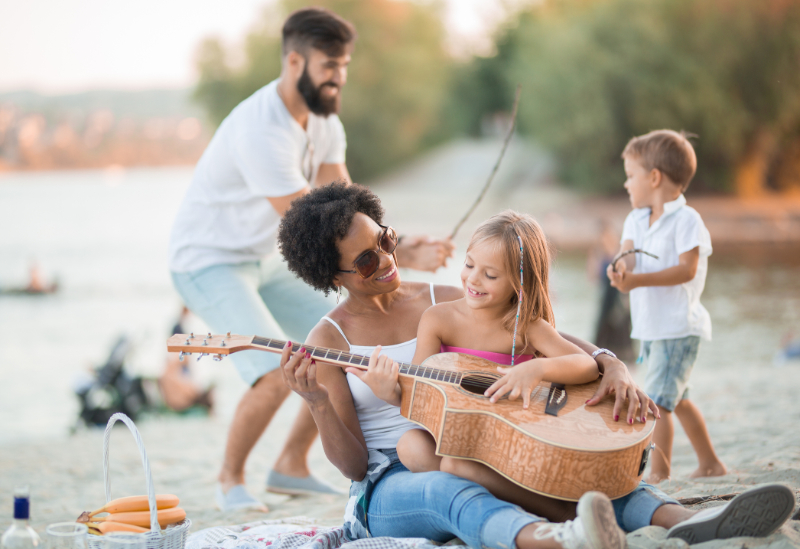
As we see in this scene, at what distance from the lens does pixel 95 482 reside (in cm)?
488

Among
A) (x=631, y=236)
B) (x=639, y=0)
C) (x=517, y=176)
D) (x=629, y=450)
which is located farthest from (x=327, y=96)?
(x=517, y=176)

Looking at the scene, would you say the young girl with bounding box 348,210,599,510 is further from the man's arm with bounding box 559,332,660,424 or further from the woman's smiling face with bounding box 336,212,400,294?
the woman's smiling face with bounding box 336,212,400,294

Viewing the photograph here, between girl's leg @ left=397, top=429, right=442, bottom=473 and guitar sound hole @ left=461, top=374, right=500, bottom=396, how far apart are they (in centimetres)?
23

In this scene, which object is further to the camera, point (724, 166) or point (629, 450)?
point (724, 166)

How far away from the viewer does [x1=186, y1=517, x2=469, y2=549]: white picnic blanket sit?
229cm

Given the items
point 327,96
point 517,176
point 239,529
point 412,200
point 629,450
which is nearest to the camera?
point 629,450

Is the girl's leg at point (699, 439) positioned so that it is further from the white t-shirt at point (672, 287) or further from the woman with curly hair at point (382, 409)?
the woman with curly hair at point (382, 409)

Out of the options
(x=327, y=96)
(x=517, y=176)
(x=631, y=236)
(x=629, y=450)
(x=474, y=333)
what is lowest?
(x=629, y=450)

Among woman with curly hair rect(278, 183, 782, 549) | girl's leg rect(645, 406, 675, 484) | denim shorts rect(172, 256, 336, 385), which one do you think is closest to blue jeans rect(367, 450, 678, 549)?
→ woman with curly hair rect(278, 183, 782, 549)

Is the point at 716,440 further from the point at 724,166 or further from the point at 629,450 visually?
the point at 724,166

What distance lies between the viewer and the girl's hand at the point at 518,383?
7.25 ft

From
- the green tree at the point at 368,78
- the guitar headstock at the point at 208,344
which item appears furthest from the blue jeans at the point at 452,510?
the green tree at the point at 368,78

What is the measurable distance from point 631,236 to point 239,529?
224 centimetres

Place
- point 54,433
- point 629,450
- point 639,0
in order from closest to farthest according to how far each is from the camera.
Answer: point 629,450
point 54,433
point 639,0
